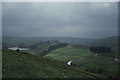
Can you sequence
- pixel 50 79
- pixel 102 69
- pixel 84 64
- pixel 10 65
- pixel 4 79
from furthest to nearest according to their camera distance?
1. pixel 84 64
2. pixel 102 69
3. pixel 10 65
4. pixel 50 79
5. pixel 4 79

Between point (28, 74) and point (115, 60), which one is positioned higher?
point (28, 74)

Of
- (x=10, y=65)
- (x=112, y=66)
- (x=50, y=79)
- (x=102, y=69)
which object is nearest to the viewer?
(x=50, y=79)

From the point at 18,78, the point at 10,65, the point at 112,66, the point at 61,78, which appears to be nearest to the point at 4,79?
the point at 18,78

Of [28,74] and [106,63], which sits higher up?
[28,74]

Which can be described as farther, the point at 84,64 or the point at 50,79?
the point at 84,64

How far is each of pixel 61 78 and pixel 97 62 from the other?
161232 millimetres

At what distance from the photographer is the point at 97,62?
7224 inches

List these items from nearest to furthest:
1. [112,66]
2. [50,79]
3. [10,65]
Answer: [50,79] → [10,65] → [112,66]

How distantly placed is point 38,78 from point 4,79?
595 centimetres

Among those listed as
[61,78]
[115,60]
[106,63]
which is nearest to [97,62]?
[106,63]

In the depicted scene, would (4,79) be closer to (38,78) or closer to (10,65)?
(38,78)

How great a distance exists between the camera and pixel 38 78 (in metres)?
27.8

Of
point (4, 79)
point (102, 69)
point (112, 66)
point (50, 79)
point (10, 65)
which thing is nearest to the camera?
point (4, 79)

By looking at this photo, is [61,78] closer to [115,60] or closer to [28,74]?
[28,74]
